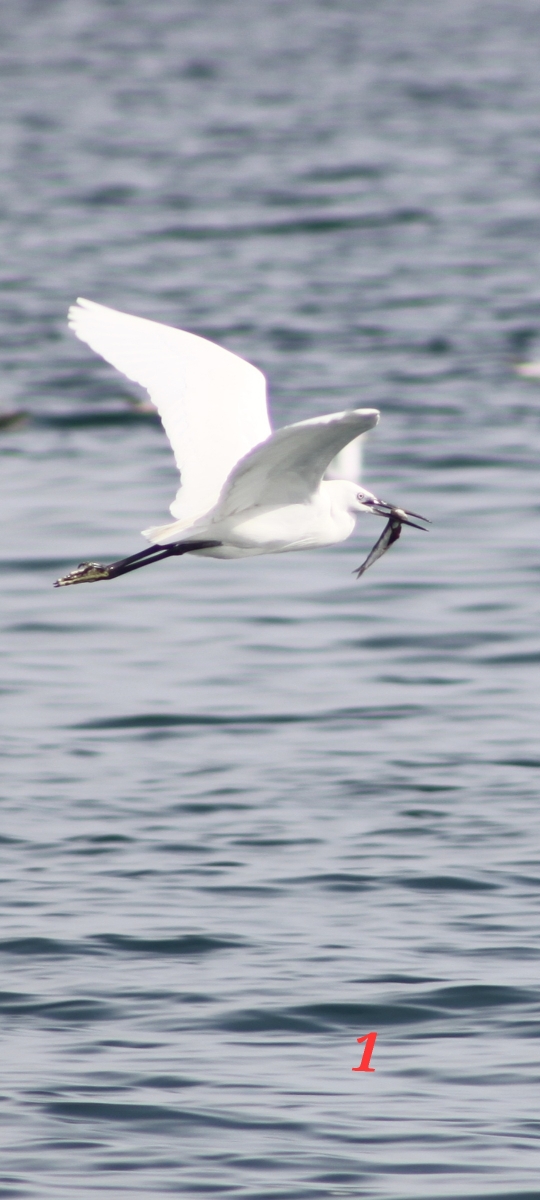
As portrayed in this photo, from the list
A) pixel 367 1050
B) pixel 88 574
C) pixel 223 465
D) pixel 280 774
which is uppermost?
pixel 223 465

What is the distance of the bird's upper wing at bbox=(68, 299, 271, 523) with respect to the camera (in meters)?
10.2

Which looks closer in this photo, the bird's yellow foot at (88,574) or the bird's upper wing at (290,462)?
the bird's upper wing at (290,462)

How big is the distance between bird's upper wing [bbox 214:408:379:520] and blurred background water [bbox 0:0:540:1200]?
190 cm

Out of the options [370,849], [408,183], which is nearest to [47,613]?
[370,849]

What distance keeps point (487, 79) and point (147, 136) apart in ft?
40.4

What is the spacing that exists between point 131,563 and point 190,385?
0.95m

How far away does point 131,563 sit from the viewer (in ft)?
33.2

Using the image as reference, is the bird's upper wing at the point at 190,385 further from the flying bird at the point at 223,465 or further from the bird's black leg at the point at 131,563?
the bird's black leg at the point at 131,563

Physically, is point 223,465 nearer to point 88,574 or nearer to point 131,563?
point 131,563

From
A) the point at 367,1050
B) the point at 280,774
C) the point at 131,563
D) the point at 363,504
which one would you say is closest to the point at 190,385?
the point at 131,563

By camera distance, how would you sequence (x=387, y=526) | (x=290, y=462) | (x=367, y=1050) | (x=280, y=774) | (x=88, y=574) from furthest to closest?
(x=280, y=774)
(x=387, y=526)
(x=88, y=574)
(x=290, y=462)
(x=367, y=1050)

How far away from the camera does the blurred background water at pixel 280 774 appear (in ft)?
26.5

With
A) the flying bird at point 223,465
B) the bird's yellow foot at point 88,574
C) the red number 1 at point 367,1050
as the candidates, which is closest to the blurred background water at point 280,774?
the red number 1 at point 367,1050

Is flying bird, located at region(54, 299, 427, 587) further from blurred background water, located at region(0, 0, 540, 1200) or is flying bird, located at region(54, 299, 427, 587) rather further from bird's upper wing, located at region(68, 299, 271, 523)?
blurred background water, located at region(0, 0, 540, 1200)
